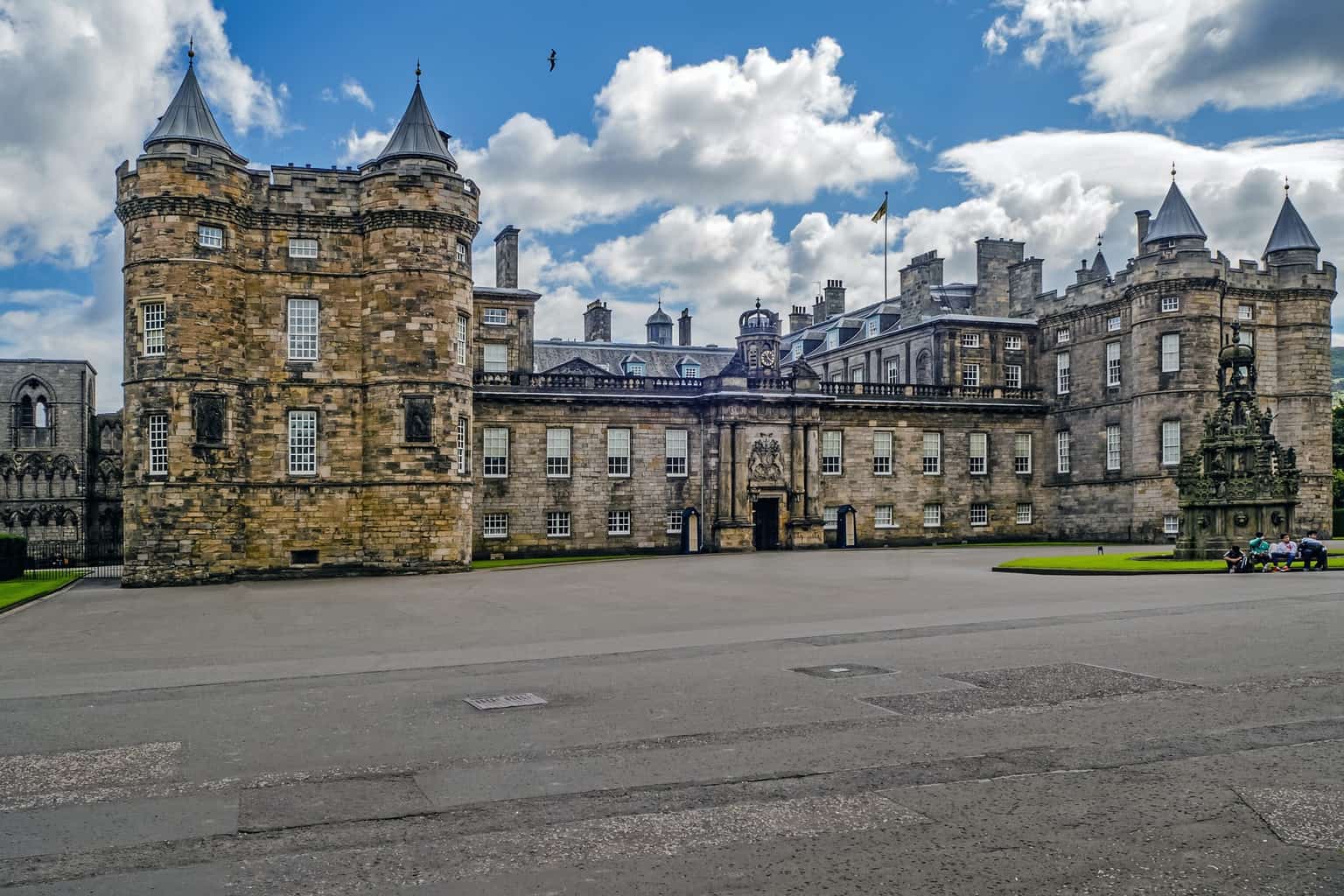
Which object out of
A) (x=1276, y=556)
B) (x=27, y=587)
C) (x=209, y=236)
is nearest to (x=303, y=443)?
(x=209, y=236)

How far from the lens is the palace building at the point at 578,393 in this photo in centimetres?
3434

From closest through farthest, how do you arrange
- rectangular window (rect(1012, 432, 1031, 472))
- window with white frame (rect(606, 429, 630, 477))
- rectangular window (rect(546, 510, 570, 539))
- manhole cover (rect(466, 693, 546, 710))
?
manhole cover (rect(466, 693, 546, 710)) < rectangular window (rect(546, 510, 570, 539)) < window with white frame (rect(606, 429, 630, 477)) < rectangular window (rect(1012, 432, 1031, 472))

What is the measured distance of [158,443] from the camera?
111 ft

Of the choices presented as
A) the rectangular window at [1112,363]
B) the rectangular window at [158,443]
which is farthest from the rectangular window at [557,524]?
the rectangular window at [1112,363]

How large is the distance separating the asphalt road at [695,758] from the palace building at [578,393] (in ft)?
56.6

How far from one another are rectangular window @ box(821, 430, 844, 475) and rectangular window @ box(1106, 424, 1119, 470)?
40.9 ft

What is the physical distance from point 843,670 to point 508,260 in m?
44.6

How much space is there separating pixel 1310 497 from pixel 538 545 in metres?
34.3

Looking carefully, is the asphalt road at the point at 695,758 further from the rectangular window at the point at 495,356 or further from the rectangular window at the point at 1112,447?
the rectangular window at the point at 495,356

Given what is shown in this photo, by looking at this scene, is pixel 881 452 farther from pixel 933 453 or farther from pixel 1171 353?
pixel 1171 353

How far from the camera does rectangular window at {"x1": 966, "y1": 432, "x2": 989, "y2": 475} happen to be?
174ft

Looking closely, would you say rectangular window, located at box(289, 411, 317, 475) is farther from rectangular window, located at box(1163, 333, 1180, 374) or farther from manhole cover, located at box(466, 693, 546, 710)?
rectangular window, located at box(1163, 333, 1180, 374)

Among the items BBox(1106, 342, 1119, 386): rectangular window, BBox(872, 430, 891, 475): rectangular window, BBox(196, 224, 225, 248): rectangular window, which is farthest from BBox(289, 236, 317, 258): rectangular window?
BBox(1106, 342, 1119, 386): rectangular window

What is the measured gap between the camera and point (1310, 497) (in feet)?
156
